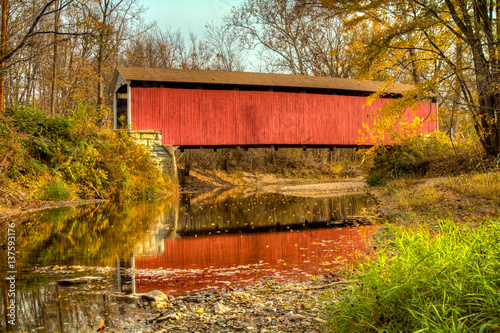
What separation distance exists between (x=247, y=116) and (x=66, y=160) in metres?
7.43

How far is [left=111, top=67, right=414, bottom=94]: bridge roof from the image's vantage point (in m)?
15.5

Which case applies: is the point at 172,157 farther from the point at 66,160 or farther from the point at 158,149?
the point at 66,160

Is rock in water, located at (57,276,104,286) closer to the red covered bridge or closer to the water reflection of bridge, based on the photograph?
the water reflection of bridge

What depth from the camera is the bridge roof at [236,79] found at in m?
15.5

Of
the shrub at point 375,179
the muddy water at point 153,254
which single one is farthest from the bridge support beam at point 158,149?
the shrub at point 375,179

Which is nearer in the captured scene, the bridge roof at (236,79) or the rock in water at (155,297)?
the rock in water at (155,297)

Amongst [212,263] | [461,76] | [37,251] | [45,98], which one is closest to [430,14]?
[461,76]

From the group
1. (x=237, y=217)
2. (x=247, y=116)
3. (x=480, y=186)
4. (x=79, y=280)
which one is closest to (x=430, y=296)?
(x=79, y=280)

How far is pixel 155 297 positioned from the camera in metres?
3.43

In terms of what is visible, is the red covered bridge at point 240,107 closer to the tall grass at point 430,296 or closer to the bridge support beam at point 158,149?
the bridge support beam at point 158,149

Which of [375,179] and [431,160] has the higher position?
[431,160]

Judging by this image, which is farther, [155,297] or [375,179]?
[375,179]

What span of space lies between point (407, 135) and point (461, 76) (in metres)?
5.85

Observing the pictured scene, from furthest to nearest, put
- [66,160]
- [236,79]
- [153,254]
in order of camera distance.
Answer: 1. [236,79]
2. [66,160]
3. [153,254]
